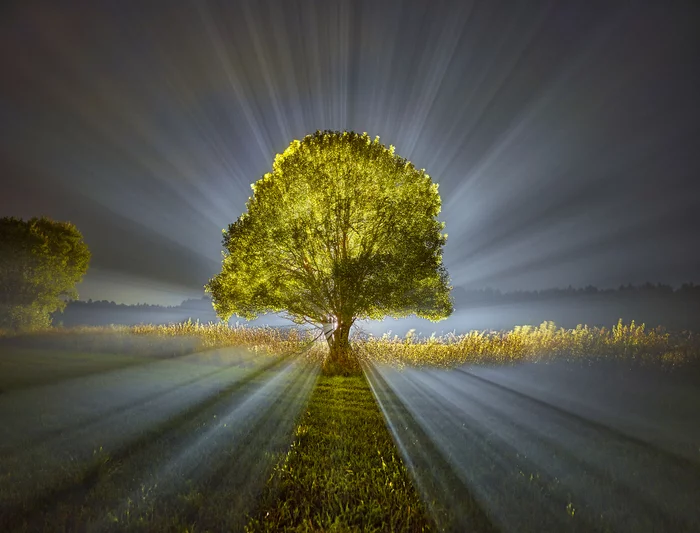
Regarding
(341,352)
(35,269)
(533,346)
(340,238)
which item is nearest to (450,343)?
(533,346)

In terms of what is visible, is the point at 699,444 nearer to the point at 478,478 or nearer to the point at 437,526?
the point at 478,478

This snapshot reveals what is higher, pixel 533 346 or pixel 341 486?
pixel 533 346

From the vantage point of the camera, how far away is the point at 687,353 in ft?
55.4

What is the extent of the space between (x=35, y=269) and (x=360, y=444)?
147 ft

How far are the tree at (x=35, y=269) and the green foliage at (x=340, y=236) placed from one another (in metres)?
30.7

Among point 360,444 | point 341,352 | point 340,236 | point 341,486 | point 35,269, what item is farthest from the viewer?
point 35,269

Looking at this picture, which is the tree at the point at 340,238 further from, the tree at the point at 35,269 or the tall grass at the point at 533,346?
the tree at the point at 35,269

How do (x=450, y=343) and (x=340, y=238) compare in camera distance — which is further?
(x=450, y=343)

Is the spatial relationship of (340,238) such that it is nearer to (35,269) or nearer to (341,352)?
(341,352)

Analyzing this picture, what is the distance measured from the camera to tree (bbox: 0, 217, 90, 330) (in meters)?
37.0

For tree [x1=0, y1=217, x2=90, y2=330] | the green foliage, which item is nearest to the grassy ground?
the green foliage

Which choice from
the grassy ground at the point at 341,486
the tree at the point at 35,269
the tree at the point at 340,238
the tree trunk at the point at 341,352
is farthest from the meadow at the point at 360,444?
the tree at the point at 35,269

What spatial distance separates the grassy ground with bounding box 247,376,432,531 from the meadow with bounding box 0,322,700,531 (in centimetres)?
4

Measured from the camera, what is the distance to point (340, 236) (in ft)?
68.2
